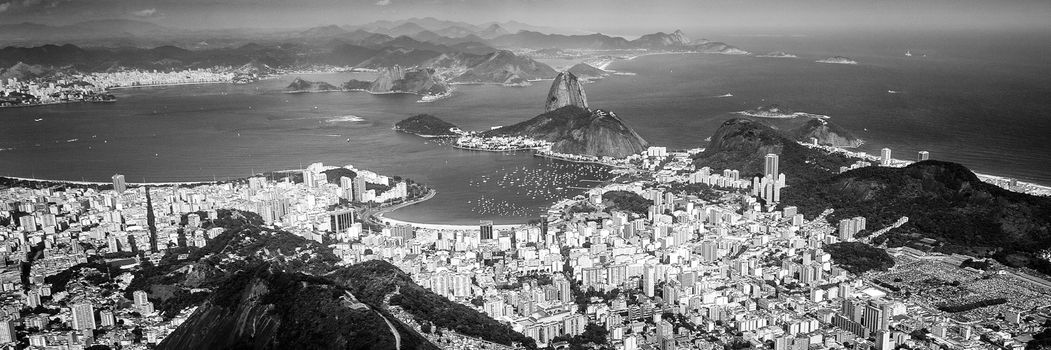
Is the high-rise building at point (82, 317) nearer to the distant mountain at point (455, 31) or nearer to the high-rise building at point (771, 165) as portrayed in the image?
the high-rise building at point (771, 165)

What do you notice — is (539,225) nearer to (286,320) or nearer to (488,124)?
(286,320)

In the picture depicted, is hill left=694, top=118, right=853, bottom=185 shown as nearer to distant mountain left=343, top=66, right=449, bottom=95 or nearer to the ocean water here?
the ocean water

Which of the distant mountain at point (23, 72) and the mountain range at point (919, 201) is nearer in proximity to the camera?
the mountain range at point (919, 201)

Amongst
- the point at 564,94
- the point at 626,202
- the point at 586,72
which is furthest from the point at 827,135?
the point at 586,72

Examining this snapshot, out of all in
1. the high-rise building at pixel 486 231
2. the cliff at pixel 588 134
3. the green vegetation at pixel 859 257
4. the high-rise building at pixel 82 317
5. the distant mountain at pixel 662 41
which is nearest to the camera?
the high-rise building at pixel 82 317

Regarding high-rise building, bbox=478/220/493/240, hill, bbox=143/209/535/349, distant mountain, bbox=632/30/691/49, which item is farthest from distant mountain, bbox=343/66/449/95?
distant mountain, bbox=632/30/691/49

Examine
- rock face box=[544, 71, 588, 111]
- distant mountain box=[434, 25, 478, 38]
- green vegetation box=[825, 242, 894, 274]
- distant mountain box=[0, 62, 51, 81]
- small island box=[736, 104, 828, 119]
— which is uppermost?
distant mountain box=[434, 25, 478, 38]

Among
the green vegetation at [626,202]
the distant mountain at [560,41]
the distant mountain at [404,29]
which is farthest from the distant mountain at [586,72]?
the distant mountain at [404,29]

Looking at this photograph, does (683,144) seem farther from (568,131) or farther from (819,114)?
(819,114)
